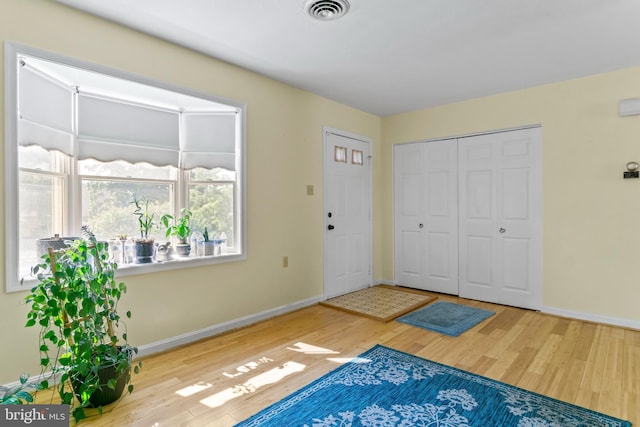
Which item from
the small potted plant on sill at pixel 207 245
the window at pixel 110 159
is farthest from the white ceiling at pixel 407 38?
the small potted plant on sill at pixel 207 245

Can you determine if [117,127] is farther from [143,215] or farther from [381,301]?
[381,301]

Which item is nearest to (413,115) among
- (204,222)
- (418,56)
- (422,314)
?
(418,56)

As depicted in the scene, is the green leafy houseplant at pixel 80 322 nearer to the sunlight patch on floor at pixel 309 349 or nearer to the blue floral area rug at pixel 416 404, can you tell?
the blue floral area rug at pixel 416 404

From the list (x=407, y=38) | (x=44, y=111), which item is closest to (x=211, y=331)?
(x=44, y=111)

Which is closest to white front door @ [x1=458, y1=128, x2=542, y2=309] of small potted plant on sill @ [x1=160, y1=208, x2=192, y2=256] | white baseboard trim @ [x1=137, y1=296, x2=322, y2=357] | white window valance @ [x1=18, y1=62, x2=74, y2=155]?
white baseboard trim @ [x1=137, y1=296, x2=322, y2=357]

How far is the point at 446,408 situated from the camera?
2.04m

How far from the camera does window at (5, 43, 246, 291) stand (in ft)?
7.46

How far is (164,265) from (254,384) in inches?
49.3

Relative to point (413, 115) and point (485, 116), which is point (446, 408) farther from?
point (413, 115)

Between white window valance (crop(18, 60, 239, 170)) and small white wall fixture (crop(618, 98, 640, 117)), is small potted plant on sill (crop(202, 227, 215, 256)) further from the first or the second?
small white wall fixture (crop(618, 98, 640, 117))

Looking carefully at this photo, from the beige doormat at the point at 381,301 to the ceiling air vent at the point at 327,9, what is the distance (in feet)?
9.24

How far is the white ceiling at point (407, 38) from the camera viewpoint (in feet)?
7.80

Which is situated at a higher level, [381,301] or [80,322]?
[80,322]

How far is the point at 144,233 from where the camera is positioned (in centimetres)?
297
